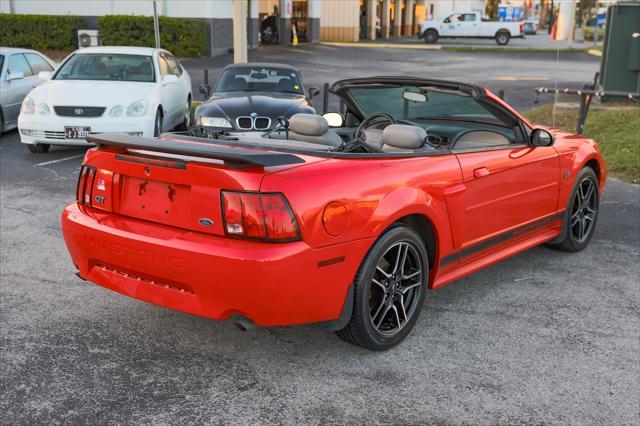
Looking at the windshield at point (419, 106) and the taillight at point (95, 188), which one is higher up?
the windshield at point (419, 106)

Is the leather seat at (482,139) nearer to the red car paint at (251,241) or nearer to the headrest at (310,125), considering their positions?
the red car paint at (251,241)

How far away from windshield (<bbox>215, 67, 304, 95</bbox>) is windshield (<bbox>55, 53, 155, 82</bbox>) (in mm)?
1207

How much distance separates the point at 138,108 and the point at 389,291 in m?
6.63

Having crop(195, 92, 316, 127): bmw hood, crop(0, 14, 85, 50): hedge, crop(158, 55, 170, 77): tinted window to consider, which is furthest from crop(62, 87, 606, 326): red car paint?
crop(0, 14, 85, 50): hedge

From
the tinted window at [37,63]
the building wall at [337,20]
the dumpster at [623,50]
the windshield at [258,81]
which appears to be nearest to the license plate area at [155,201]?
the windshield at [258,81]

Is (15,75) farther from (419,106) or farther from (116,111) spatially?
(419,106)

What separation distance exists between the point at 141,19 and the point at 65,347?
24.4 metres

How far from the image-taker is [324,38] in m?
45.9

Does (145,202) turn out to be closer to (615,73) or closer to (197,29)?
(615,73)

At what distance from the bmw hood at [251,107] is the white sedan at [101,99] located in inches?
29.3

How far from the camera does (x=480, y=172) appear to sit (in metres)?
4.55

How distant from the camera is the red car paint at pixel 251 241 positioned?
3434 millimetres

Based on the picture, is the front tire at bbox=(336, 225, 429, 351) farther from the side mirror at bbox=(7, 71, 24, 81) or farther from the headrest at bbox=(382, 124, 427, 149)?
the side mirror at bbox=(7, 71, 24, 81)

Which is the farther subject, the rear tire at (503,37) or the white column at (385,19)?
the white column at (385,19)
